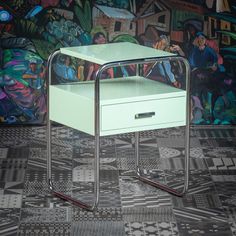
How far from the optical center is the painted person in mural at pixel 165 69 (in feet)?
18.9

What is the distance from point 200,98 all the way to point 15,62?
A: 121cm

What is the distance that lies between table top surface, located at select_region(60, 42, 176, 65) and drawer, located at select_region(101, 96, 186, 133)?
0.71ft

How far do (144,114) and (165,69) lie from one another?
5.23 ft

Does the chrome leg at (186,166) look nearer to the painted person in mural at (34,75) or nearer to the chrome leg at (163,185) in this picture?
the chrome leg at (163,185)

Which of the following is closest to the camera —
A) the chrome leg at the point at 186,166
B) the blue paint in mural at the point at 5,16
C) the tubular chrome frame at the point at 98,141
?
the tubular chrome frame at the point at 98,141

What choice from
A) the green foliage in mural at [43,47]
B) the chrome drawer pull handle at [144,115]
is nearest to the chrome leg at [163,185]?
the chrome drawer pull handle at [144,115]

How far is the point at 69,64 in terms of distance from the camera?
5.76m

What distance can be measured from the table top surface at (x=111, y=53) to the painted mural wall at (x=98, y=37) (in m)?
1.08

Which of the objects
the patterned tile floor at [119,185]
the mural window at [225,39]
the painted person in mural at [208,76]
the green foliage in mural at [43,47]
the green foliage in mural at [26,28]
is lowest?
the patterned tile floor at [119,185]

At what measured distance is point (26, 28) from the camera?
5.65 meters

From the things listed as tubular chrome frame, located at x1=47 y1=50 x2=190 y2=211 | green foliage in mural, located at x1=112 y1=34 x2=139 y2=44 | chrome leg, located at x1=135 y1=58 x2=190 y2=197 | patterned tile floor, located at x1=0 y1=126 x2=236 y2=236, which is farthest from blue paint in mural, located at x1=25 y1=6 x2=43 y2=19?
chrome leg, located at x1=135 y1=58 x2=190 y2=197

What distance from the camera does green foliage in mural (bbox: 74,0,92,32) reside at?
565cm

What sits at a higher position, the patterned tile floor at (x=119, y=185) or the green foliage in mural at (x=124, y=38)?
the green foliage in mural at (x=124, y=38)

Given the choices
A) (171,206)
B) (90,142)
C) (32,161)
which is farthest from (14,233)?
(90,142)
